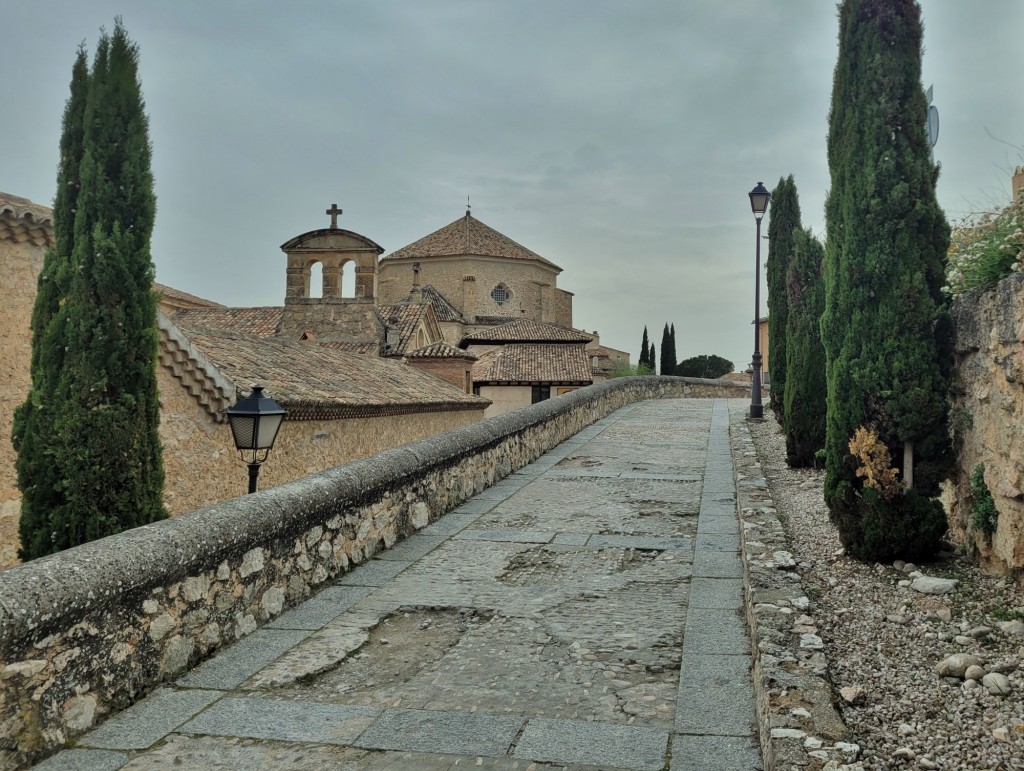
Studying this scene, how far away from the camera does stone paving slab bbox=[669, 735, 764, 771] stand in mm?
2914

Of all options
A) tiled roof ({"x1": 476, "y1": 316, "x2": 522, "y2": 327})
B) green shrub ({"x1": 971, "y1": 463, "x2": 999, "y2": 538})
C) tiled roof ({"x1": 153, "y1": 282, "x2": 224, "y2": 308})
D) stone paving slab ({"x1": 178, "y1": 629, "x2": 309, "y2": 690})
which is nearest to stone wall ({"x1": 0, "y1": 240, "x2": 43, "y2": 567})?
stone paving slab ({"x1": 178, "y1": 629, "x2": 309, "y2": 690})

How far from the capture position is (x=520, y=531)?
705cm

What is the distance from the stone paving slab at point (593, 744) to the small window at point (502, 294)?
154 ft

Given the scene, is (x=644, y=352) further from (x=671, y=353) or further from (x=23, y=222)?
(x=23, y=222)

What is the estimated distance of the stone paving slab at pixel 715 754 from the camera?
2.91 meters

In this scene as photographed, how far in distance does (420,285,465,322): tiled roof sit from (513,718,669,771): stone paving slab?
131ft

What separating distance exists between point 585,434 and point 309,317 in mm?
13882

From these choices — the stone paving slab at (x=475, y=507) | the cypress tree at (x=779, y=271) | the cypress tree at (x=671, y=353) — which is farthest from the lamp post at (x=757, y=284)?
the cypress tree at (x=671, y=353)

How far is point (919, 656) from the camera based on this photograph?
142 inches

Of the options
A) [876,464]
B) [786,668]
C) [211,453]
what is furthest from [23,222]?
[786,668]

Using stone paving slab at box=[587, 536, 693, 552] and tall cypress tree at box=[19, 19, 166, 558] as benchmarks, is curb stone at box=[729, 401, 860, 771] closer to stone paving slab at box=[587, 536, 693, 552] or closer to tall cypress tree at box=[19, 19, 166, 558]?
stone paving slab at box=[587, 536, 693, 552]

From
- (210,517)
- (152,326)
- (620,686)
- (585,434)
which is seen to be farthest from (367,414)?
(620,686)

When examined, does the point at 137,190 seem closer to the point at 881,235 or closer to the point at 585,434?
the point at 881,235

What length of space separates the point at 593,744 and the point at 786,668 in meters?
0.88
